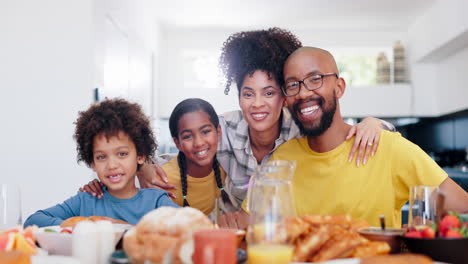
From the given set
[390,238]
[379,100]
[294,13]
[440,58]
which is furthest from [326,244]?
[379,100]

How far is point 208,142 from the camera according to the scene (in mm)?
1926

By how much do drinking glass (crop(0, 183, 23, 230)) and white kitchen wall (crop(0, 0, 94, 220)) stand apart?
2172 millimetres

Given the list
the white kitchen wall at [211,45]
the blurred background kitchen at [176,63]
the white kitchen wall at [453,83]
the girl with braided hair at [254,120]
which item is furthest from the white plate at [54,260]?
the white kitchen wall at [211,45]

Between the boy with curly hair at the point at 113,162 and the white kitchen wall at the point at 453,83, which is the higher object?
the white kitchen wall at the point at 453,83

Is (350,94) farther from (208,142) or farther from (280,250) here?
(280,250)

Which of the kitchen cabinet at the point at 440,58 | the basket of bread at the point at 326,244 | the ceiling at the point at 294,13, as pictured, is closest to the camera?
the basket of bread at the point at 326,244

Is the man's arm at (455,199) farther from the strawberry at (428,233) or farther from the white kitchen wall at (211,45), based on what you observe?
the white kitchen wall at (211,45)

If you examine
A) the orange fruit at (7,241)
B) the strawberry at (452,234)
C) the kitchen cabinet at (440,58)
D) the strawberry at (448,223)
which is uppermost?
the kitchen cabinet at (440,58)

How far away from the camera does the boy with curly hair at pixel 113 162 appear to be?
1576 millimetres

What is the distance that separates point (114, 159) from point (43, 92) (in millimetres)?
2092

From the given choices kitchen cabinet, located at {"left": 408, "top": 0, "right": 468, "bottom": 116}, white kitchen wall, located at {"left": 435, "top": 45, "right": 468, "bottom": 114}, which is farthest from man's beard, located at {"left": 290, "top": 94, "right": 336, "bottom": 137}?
white kitchen wall, located at {"left": 435, "top": 45, "right": 468, "bottom": 114}

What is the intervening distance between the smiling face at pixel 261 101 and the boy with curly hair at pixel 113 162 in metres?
0.46

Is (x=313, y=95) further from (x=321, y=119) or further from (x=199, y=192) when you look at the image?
(x=199, y=192)

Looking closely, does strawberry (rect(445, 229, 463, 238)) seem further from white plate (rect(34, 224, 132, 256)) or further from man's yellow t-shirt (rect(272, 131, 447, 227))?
white plate (rect(34, 224, 132, 256))
